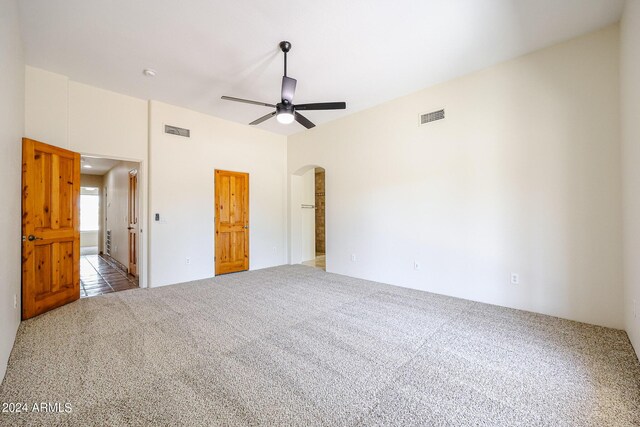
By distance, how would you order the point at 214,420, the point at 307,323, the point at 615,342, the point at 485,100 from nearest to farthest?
the point at 214,420 < the point at 615,342 < the point at 307,323 < the point at 485,100

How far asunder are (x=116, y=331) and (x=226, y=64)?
342cm

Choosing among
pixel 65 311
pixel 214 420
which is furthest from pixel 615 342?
pixel 65 311

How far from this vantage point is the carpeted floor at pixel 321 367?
64.0 inches

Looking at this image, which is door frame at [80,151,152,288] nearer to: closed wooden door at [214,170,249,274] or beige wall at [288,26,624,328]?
closed wooden door at [214,170,249,274]

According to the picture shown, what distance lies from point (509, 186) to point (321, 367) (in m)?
3.21

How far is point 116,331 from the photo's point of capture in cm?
278

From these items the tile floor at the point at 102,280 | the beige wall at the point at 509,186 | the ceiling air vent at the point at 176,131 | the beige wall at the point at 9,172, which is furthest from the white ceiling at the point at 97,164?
the beige wall at the point at 509,186

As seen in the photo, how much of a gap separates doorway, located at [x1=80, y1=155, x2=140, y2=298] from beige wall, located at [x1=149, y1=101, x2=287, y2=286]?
64 cm

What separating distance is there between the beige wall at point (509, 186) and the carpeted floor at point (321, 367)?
49 cm

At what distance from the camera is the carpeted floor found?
162cm

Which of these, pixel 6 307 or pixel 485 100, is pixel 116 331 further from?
pixel 485 100

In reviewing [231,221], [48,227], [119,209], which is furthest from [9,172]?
[119,209]

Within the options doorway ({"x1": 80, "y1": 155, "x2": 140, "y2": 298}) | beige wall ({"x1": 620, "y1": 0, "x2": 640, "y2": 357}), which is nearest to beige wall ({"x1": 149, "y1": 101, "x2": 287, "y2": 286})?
doorway ({"x1": 80, "y1": 155, "x2": 140, "y2": 298})

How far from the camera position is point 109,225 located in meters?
7.95
